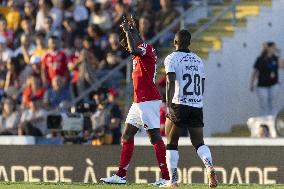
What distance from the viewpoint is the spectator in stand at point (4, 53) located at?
2342 cm

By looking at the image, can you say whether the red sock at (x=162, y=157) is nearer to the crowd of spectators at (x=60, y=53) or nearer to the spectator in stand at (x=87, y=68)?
the crowd of spectators at (x=60, y=53)

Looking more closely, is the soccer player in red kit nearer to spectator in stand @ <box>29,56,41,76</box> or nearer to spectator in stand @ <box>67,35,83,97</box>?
spectator in stand @ <box>67,35,83,97</box>

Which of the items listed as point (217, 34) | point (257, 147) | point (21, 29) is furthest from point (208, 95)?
point (21, 29)

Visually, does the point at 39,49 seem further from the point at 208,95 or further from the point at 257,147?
the point at 257,147

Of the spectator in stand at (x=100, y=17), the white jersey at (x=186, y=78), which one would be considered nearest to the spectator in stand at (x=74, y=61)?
the spectator in stand at (x=100, y=17)

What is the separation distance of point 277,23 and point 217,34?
1.35m

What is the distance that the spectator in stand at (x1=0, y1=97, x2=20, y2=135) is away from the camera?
20.9 metres

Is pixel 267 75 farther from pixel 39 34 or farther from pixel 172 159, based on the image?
pixel 172 159

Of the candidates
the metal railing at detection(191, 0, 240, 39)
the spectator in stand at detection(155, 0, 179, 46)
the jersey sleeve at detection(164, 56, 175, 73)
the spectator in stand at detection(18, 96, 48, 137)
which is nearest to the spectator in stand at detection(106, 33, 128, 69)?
the spectator in stand at detection(155, 0, 179, 46)

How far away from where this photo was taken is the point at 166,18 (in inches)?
870

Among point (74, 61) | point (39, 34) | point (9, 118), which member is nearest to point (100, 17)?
point (39, 34)

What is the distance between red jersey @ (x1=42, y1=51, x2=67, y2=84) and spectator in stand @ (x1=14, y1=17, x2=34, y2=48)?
1810 millimetres

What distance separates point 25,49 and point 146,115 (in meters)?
9.09

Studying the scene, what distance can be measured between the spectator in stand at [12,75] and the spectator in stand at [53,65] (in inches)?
41.6
